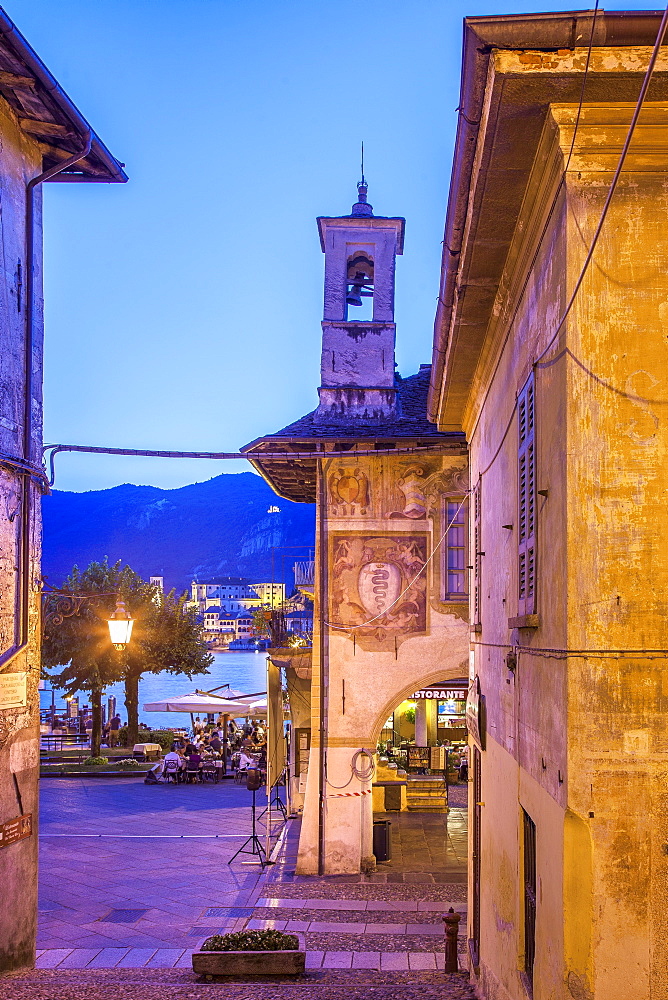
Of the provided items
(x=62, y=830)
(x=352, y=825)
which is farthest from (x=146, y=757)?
(x=352, y=825)

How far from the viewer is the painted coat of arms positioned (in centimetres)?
1914

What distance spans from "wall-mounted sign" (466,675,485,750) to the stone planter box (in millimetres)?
3352

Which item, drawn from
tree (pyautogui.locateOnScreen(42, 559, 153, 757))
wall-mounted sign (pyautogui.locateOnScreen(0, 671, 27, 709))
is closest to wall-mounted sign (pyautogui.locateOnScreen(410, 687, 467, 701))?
tree (pyautogui.locateOnScreen(42, 559, 153, 757))

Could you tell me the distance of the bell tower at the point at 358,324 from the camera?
69.6 ft

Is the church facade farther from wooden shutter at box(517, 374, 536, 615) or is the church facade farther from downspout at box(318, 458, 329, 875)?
wooden shutter at box(517, 374, 536, 615)

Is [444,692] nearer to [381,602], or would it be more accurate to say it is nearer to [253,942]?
[381,602]

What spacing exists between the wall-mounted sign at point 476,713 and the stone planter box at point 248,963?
3352 mm

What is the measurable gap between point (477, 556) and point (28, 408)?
5.76m

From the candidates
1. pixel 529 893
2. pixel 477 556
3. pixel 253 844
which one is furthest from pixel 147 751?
pixel 529 893

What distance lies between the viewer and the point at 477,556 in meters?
11.1

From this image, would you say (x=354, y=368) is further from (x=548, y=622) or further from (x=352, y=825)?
(x=548, y=622)

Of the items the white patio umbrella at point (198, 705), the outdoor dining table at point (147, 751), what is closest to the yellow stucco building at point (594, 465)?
the white patio umbrella at point (198, 705)

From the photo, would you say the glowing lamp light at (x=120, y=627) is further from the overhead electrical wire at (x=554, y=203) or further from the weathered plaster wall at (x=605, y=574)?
the weathered plaster wall at (x=605, y=574)

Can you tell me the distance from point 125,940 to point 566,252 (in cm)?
1230
